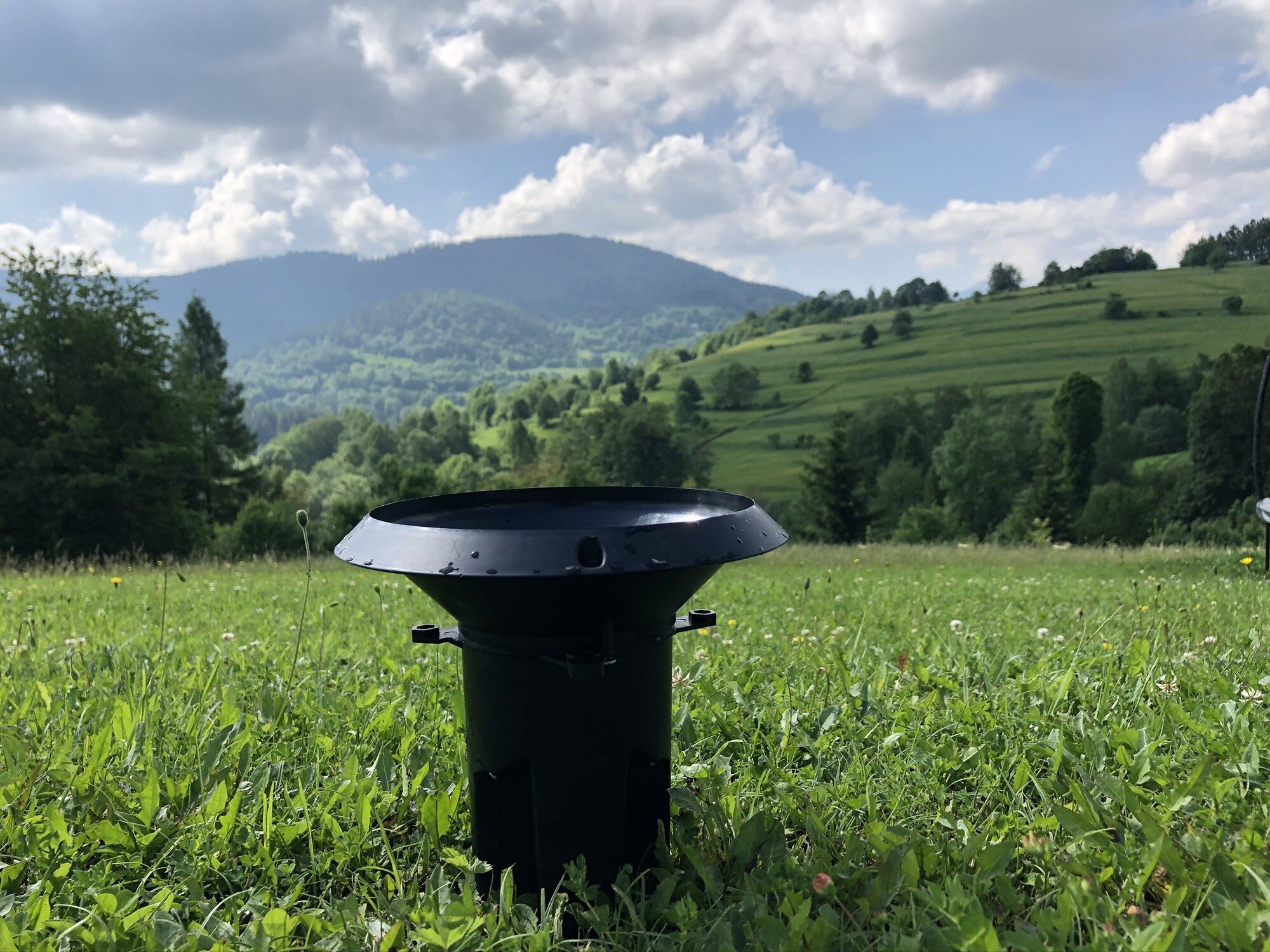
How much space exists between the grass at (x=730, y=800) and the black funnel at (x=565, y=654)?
0.16 metres

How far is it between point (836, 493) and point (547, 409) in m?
68.2

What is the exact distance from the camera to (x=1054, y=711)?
9.95ft

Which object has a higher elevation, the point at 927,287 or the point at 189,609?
the point at 927,287

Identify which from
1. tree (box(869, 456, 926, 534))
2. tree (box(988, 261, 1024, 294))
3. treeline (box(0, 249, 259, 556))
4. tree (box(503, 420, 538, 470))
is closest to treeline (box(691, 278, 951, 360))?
tree (box(988, 261, 1024, 294))

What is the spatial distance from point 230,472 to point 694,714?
164 ft

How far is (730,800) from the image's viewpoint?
2385 mm

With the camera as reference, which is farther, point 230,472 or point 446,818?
point 230,472

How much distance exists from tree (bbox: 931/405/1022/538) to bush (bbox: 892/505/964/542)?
3.84 meters

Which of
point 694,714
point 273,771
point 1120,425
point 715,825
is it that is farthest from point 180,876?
point 1120,425

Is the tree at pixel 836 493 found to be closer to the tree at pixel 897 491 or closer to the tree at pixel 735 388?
the tree at pixel 897 491

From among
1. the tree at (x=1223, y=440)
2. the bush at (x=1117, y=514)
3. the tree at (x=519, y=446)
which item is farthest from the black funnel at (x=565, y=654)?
the tree at (x=519, y=446)

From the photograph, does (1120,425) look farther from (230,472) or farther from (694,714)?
(694,714)

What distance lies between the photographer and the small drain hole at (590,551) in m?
1.65

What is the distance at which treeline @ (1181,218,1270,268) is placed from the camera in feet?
289
